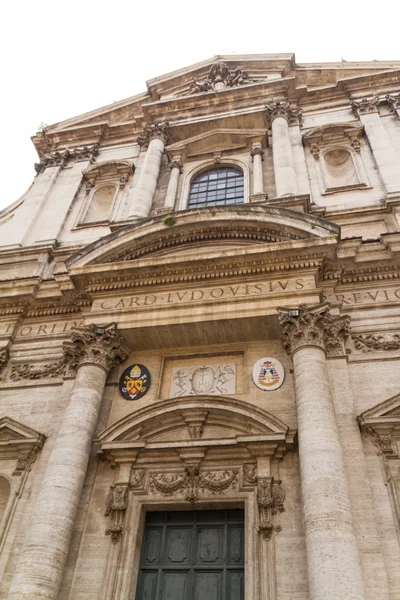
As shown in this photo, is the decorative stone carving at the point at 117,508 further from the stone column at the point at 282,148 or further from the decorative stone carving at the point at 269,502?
the stone column at the point at 282,148

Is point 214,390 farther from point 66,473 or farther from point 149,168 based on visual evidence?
point 149,168

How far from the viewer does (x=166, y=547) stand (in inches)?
346

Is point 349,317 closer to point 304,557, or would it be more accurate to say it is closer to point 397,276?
point 397,276

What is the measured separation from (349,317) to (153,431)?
4.38m

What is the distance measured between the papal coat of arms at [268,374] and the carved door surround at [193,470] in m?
0.80

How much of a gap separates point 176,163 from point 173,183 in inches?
48.6

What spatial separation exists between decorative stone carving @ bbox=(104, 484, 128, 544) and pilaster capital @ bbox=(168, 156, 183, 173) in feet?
35.0

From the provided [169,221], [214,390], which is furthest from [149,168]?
[214,390]

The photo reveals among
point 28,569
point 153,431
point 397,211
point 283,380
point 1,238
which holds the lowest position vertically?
point 28,569

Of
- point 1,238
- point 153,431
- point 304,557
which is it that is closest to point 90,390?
point 153,431

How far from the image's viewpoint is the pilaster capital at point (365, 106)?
16078mm

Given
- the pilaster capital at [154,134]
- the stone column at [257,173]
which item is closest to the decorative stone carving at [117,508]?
the stone column at [257,173]

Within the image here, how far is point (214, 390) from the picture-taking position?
33.4ft

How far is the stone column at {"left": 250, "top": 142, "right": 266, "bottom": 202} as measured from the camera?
13992 mm
